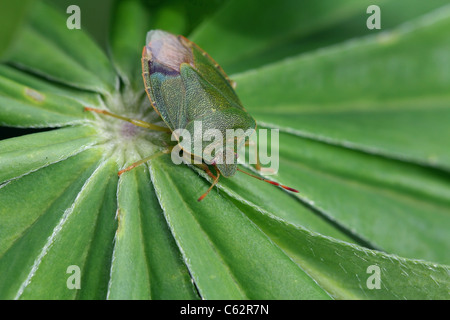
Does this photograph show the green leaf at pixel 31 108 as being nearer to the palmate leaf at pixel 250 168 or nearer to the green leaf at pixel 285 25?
the palmate leaf at pixel 250 168

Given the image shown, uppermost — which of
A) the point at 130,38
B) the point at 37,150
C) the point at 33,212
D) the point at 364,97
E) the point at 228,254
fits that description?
the point at 130,38

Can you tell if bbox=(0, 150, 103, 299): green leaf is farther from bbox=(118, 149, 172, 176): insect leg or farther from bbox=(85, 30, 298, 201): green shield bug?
bbox=(85, 30, 298, 201): green shield bug

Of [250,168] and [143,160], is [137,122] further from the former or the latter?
[250,168]

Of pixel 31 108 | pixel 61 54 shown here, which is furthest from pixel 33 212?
pixel 61 54

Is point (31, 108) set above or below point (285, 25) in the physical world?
below
